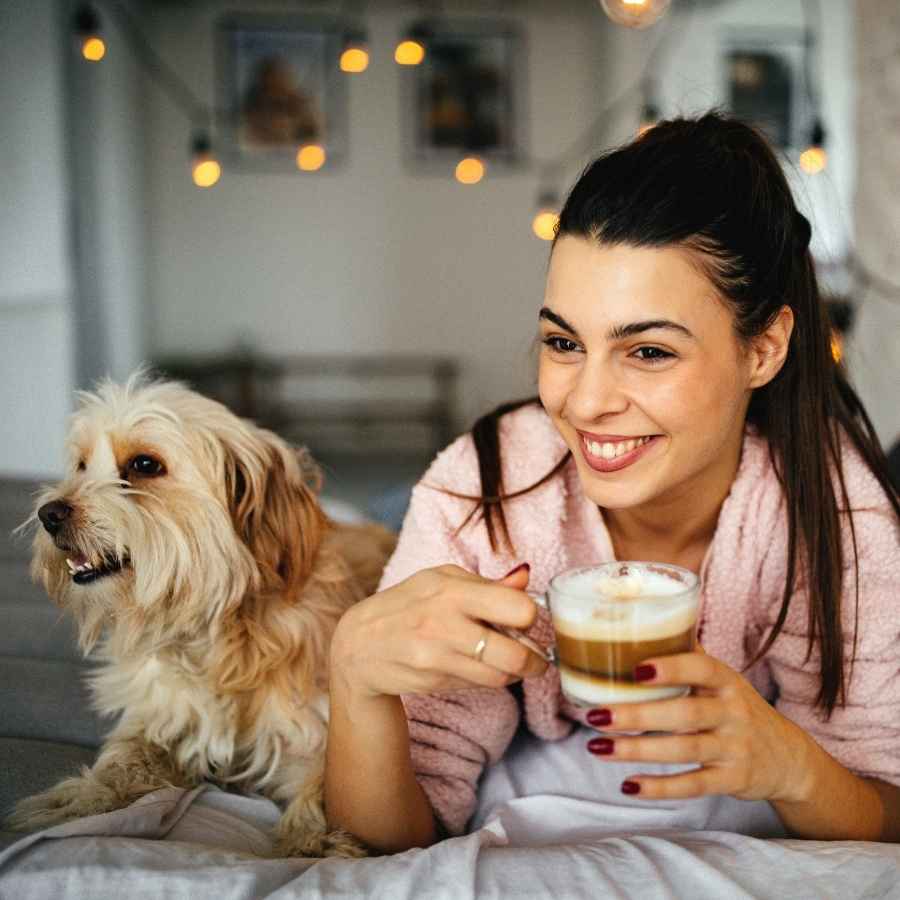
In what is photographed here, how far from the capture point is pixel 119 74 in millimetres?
6473

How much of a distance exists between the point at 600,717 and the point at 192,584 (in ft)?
2.51

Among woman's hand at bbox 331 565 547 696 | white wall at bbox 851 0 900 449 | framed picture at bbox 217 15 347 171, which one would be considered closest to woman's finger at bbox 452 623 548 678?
woman's hand at bbox 331 565 547 696

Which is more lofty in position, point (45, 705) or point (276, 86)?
point (276, 86)

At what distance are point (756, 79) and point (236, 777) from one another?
25.1 ft

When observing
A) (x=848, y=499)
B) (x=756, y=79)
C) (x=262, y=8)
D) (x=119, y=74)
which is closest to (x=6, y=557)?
(x=848, y=499)

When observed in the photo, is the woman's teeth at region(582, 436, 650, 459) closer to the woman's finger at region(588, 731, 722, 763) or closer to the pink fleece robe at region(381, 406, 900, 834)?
the pink fleece robe at region(381, 406, 900, 834)

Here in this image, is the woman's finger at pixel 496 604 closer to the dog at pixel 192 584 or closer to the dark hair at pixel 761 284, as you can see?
the dark hair at pixel 761 284

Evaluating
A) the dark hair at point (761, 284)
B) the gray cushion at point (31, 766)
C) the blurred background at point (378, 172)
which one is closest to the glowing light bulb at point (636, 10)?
the dark hair at point (761, 284)

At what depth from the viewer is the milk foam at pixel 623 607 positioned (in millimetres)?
846

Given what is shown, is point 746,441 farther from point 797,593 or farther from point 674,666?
point 674,666

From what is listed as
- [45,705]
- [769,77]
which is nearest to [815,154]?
[45,705]

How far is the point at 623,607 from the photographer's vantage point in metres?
0.84

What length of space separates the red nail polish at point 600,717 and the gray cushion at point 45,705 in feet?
3.25

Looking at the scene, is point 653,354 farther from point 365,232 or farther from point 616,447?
point 365,232
